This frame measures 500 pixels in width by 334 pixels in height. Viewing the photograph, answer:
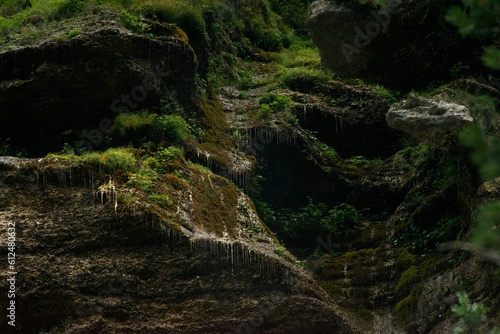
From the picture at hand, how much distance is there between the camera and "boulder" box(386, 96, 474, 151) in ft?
40.3

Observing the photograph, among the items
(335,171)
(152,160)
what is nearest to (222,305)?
(152,160)

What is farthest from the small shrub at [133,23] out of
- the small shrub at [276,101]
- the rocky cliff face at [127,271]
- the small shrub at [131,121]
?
the rocky cliff face at [127,271]

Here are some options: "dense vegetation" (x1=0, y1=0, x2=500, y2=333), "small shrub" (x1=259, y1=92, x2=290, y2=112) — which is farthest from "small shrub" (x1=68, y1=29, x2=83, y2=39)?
"small shrub" (x1=259, y1=92, x2=290, y2=112)

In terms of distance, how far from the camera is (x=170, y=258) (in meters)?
10.6

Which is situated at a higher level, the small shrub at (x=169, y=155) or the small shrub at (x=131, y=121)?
the small shrub at (x=131, y=121)

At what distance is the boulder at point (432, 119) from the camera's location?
12297 millimetres

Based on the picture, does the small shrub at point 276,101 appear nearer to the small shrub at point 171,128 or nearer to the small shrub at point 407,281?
the small shrub at point 171,128

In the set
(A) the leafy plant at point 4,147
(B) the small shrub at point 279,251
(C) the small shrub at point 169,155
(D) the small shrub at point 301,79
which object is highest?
(D) the small shrub at point 301,79

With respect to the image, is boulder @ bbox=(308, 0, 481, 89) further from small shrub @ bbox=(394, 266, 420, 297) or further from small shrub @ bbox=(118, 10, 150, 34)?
small shrub @ bbox=(394, 266, 420, 297)

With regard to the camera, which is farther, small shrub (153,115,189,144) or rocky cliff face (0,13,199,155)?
small shrub (153,115,189,144)

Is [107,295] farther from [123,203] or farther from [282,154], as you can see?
[282,154]

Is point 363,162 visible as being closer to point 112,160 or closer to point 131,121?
point 131,121

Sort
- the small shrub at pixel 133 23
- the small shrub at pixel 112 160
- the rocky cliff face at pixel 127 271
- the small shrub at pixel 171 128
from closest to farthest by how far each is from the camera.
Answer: the rocky cliff face at pixel 127 271 < the small shrub at pixel 112 160 < the small shrub at pixel 171 128 < the small shrub at pixel 133 23

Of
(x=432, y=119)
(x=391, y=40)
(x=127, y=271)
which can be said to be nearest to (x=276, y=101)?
(x=391, y=40)
